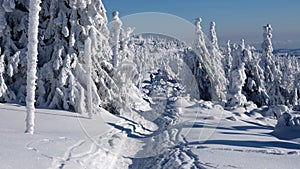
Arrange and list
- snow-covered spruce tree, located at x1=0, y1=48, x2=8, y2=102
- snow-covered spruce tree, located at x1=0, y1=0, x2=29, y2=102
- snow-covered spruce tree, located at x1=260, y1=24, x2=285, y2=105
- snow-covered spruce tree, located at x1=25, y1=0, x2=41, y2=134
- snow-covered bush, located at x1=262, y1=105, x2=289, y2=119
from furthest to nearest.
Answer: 1. snow-covered spruce tree, located at x1=260, y1=24, x2=285, y2=105
2. snow-covered bush, located at x1=262, y1=105, x2=289, y2=119
3. snow-covered spruce tree, located at x1=0, y1=0, x2=29, y2=102
4. snow-covered spruce tree, located at x1=0, y1=48, x2=8, y2=102
5. snow-covered spruce tree, located at x1=25, y1=0, x2=41, y2=134

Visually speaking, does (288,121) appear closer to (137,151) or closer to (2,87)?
(137,151)

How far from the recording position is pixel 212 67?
39594 millimetres

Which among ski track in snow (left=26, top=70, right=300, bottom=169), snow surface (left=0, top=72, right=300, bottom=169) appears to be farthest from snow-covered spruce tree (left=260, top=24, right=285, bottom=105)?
ski track in snow (left=26, top=70, right=300, bottom=169)

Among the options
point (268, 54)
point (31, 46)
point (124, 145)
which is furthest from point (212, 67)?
point (31, 46)

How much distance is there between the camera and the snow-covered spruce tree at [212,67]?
A: 39.4 metres

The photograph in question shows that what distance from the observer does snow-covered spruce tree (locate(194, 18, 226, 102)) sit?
39375 mm

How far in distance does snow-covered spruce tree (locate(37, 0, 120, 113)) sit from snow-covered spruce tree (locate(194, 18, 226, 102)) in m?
20.0

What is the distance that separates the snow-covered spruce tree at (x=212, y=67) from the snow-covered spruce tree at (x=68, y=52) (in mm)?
20018

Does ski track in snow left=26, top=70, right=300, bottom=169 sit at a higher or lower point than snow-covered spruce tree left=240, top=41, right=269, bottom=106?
lower

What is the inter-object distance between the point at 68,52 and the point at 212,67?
74.6 ft

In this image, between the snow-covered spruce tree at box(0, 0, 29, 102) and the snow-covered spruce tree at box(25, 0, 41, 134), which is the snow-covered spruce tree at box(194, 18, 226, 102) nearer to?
the snow-covered spruce tree at box(0, 0, 29, 102)

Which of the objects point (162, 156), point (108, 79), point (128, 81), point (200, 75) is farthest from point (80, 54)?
point (200, 75)

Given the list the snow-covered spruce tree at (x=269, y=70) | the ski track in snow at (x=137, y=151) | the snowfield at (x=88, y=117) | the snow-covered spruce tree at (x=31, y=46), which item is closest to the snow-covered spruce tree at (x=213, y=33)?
the snow-covered spruce tree at (x=269, y=70)

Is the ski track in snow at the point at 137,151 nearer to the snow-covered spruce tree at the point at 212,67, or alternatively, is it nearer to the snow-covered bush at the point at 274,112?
the snow-covered bush at the point at 274,112
